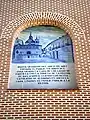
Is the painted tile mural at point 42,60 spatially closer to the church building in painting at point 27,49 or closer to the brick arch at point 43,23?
the church building in painting at point 27,49

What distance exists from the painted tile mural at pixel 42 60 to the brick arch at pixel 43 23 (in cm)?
16

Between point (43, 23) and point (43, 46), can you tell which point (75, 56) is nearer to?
point (43, 46)

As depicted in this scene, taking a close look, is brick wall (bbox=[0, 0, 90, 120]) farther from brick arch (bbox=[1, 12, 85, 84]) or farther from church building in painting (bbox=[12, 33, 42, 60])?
church building in painting (bbox=[12, 33, 42, 60])

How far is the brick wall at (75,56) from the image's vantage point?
5.92 metres

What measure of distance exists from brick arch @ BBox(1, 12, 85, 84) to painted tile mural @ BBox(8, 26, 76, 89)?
16 cm

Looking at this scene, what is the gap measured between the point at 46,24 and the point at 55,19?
1.11 feet

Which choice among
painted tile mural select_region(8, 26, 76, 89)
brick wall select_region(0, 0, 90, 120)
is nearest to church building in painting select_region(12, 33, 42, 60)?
painted tile mural select_region(8, 26, 76, 89)

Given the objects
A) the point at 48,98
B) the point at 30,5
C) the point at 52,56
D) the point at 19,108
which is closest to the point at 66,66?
the point at 52,56

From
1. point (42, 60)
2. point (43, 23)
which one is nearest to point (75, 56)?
point (42, 60)

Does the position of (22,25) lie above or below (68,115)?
above

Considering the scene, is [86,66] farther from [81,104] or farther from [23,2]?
[23,2]

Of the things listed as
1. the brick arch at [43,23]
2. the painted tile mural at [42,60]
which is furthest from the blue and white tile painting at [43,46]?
the brick arch at [43,23]

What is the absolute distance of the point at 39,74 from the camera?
21.9ft

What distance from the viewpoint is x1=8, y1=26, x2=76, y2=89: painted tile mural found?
655 cm
